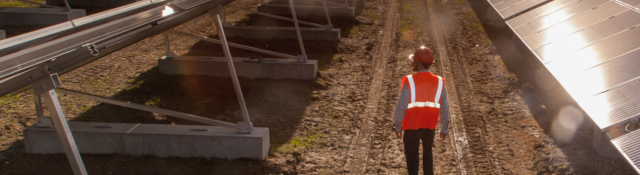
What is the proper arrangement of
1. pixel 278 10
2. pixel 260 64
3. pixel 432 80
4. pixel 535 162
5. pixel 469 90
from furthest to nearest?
pixel 278 10 → pixel 260 64 → pixel 469 90 → pixel 535 162 → pixel 432 80

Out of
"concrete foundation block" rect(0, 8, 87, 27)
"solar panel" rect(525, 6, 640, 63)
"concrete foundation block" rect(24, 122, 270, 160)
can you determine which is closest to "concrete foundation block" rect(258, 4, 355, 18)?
"concrete foundation block" rect(0, 8, 87, 27)

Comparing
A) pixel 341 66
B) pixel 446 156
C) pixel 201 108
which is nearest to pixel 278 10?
pixel 341 66

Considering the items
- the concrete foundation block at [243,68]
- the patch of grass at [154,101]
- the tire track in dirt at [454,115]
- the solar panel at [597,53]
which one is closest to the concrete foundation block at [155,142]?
the patch of grass at [154,101]

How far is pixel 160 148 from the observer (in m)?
6.00

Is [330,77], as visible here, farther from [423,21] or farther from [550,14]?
[423,21]

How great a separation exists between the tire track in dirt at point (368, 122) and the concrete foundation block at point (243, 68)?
5.53ft

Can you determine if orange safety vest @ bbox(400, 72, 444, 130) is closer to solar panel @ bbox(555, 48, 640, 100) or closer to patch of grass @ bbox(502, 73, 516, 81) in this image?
solar panel @ bbox(555, 48, 640, 100)

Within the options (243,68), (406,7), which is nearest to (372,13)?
(406,7)

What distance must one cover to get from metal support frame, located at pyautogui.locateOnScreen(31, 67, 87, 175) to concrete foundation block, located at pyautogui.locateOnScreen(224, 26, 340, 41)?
10.3 metres

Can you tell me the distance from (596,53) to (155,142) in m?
8.02

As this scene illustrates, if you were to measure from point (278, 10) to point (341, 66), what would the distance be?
8284 millimetres

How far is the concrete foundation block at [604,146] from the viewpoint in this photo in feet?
18.3

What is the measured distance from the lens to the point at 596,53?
748 cm

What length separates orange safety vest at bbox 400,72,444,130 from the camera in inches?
174
